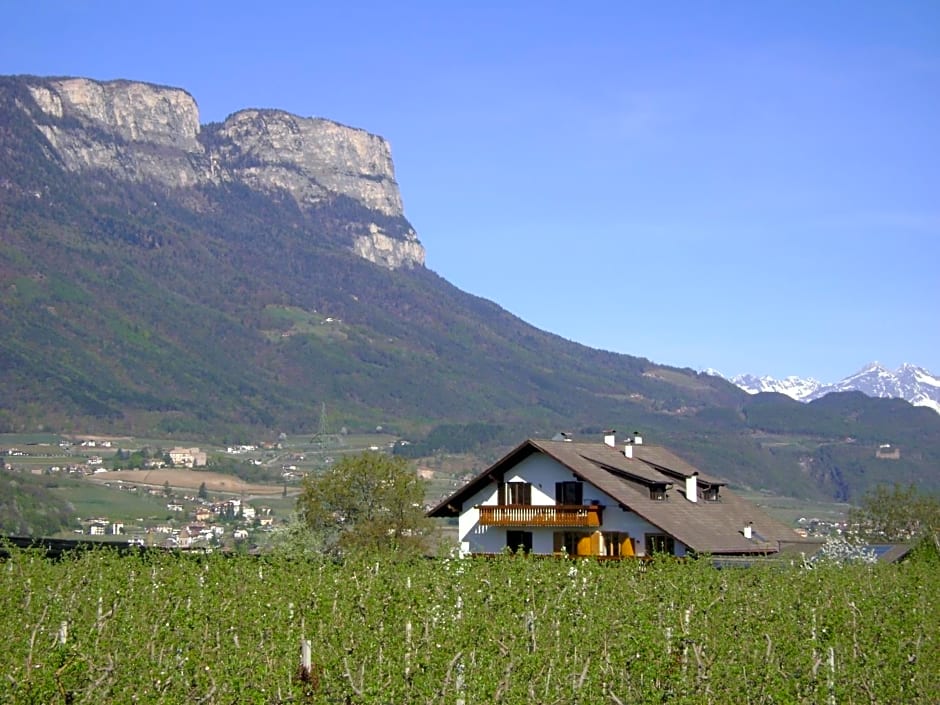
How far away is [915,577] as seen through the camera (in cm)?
3409

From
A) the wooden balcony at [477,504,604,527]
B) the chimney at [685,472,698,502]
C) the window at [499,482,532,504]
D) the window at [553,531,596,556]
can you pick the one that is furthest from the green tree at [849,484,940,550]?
the wooden balcony at [477,504,604,527]

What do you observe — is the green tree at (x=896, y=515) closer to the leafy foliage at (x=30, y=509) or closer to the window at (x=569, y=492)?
the window at (x=569, y=492)

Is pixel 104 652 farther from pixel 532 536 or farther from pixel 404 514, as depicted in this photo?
pixel 404 514

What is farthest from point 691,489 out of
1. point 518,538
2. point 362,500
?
point 362,500

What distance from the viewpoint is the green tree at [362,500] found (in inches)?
2495

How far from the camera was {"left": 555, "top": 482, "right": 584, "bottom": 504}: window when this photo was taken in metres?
53.2

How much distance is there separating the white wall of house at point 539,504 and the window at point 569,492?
188 mm

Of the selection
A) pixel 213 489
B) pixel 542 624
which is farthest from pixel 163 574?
pixel 213 489

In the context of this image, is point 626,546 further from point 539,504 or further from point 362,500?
point 362,500

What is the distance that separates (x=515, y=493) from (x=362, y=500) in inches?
469

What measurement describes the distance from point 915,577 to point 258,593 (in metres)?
16.1

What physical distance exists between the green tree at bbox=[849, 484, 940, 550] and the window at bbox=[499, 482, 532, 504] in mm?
29381

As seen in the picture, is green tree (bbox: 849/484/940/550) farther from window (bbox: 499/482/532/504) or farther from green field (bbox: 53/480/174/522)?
green field (bbox: 53/480/174/522)

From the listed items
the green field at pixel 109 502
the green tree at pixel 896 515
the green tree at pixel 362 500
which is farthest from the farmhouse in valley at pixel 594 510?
the green field at pixel 109 502
